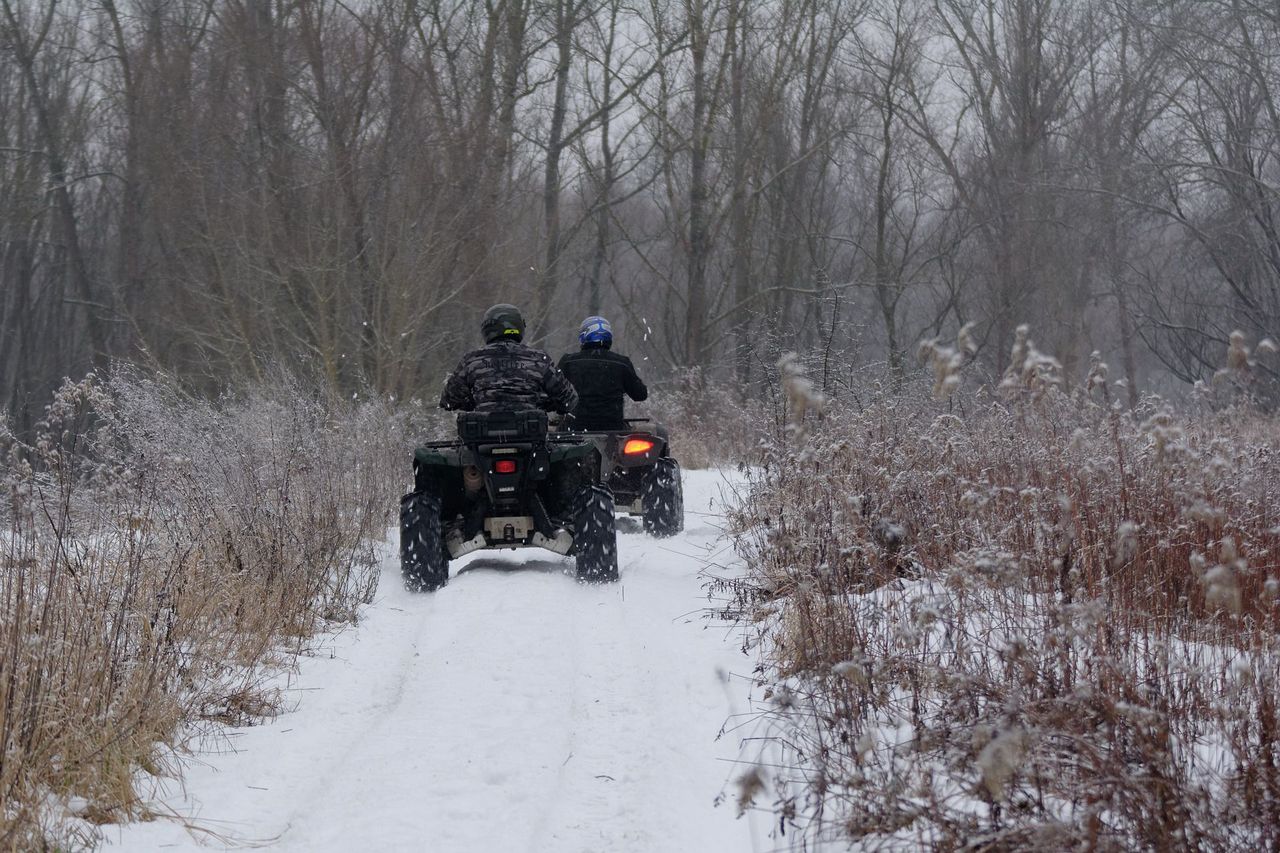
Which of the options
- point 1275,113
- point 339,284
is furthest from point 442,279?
point 1275,113

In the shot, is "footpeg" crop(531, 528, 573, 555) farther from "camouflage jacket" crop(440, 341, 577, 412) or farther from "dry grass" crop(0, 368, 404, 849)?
"dry grass" crop(0, 368, 404, 849)

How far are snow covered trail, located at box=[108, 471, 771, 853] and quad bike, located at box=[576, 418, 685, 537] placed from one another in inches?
120

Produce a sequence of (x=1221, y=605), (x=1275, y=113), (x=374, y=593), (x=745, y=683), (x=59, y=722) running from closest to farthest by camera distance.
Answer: (x=59, y=722), (x=1221, y=605), (x=745, y=683), (x=374, y=593), (x=1275, y=113)

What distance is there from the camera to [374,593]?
25.9ft

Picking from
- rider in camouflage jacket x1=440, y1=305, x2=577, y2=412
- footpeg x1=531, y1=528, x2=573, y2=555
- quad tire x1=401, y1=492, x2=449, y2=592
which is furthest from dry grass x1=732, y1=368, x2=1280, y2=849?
quad tire x1=401, y1=492, x2=449, y2=592

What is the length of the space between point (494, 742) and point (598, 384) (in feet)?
21.7

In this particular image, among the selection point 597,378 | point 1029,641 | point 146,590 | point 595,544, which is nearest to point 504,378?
point 595,544

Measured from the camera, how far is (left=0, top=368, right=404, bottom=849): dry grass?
12.8 ft

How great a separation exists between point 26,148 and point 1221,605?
26.7m

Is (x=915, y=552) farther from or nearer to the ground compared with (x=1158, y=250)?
nearer to the ground

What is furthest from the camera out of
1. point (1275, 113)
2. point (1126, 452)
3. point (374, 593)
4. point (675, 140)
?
point (675, 140)

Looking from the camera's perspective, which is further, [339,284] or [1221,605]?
[339,284]

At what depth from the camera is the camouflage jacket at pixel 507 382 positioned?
8.47 metres

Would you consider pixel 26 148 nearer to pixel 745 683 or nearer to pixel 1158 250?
pixel 1158 250
